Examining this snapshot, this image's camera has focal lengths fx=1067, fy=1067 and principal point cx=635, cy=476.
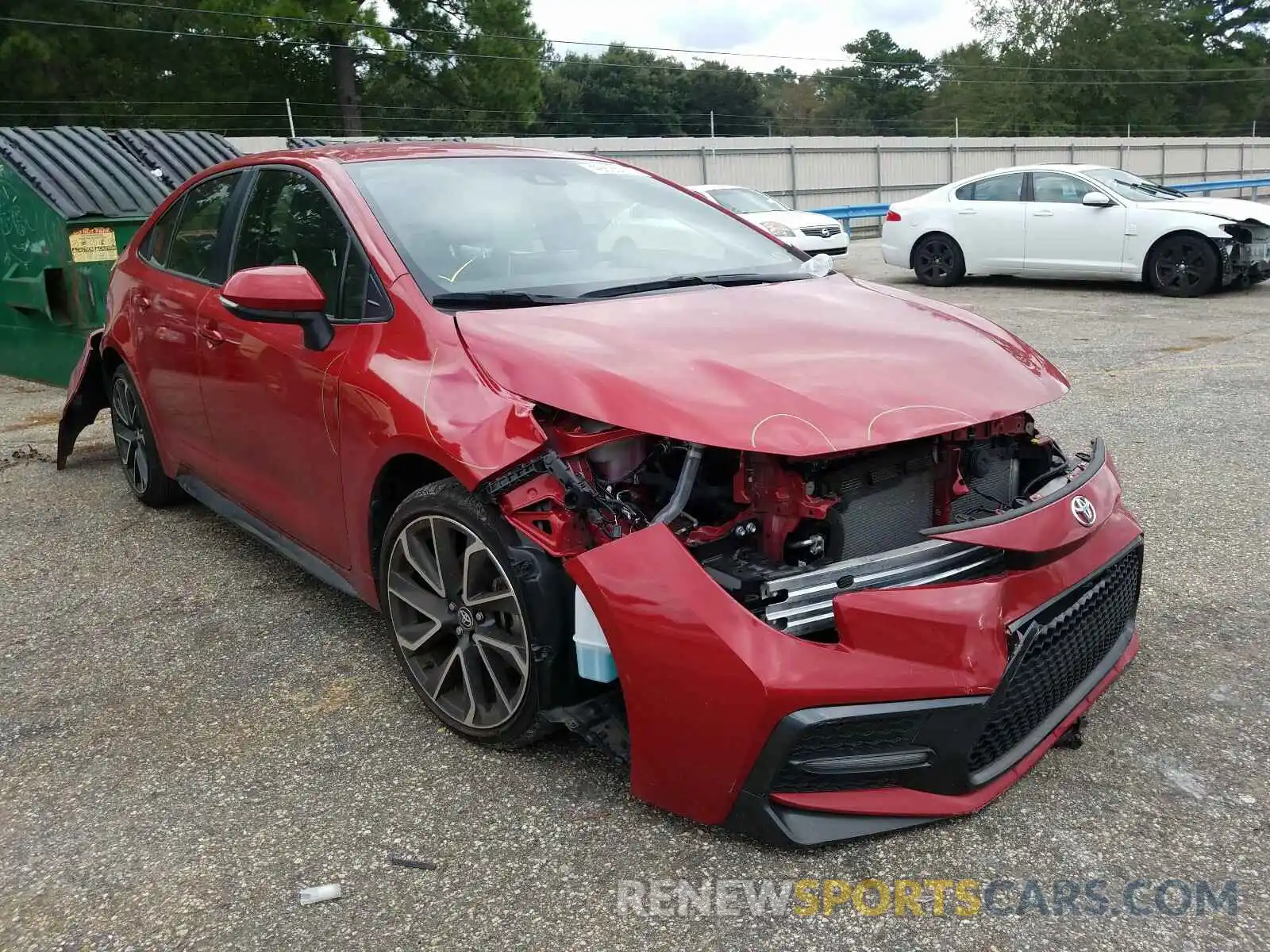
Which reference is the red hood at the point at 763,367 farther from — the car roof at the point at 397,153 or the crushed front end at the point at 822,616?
the car roof at the point at 397,153

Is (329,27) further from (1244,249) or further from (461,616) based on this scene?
(461,616)

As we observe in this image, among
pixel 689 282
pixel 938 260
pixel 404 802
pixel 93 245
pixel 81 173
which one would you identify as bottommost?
pixel 404 802

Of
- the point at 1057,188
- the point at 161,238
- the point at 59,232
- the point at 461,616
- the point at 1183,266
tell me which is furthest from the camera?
the point at 1057,188

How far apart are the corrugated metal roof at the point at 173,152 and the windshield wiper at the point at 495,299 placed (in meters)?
5.78

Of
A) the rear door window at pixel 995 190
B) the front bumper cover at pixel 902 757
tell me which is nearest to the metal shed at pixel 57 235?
the front bumper cover at pixel 902 757

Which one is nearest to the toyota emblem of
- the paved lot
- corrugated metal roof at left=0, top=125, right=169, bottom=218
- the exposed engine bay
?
the exposed engine bay

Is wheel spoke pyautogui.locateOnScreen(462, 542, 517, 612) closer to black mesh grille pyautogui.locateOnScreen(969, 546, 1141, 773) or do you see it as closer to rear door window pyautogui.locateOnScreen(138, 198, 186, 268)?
black mesh grille pyautogui.locateOnScreen(969, 546, 1141, 773)

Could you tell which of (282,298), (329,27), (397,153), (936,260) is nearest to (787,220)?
(936,260)

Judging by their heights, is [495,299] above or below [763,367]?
above

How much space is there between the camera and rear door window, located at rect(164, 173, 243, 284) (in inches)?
155

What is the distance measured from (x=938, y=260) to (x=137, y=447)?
32.9ft

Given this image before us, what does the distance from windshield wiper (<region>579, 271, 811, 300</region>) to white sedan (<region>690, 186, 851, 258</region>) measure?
1089cm

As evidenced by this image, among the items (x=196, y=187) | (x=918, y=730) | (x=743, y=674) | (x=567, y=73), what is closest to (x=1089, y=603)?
(x=918, y=730)

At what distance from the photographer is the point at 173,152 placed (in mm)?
8070
